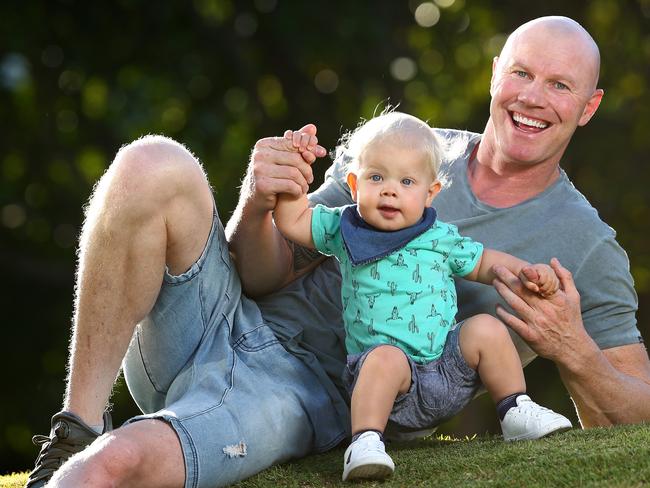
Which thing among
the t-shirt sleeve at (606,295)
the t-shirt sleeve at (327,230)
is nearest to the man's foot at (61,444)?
the t-shirt sleeve at (327,230)

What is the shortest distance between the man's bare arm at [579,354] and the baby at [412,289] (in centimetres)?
10

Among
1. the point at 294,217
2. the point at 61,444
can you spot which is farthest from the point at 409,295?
the point at 61,444

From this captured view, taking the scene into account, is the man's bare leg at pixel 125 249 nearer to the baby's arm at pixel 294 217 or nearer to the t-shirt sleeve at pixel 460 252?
the baby's arm at pixel 294 217

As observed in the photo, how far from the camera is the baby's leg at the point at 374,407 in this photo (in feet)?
9.46

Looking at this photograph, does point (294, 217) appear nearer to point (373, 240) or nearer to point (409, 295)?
point (373, 240)

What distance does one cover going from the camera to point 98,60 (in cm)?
862

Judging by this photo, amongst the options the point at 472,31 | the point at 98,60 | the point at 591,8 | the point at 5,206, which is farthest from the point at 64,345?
the point at 591,8

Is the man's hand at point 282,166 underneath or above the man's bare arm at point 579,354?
above

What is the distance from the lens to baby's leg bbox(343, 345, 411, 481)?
114 inches

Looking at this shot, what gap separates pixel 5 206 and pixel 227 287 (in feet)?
22.9

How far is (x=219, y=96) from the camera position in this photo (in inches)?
374

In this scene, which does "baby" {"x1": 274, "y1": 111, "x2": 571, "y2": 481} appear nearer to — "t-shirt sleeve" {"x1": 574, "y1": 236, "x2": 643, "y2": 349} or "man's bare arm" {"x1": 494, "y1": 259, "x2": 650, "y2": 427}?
"man's bare arm" {"x1": 494, "y1": 259, "x2": 650, "y2": 427}

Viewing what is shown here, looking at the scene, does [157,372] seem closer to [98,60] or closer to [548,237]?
[548,237]

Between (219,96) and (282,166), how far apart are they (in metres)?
6.36
